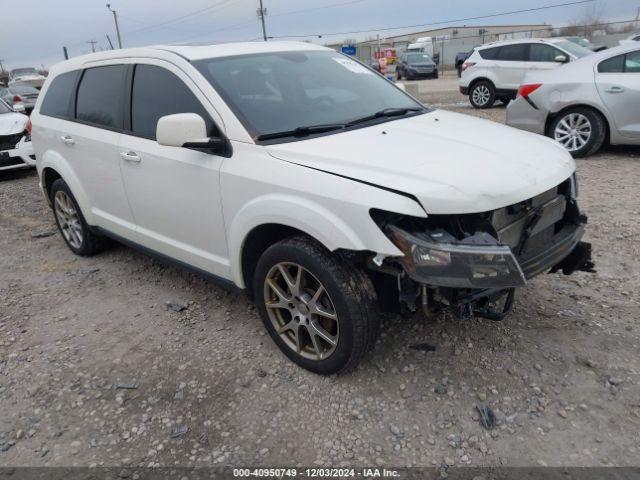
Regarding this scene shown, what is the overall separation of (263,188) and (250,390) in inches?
44.9

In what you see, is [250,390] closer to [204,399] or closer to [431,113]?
[204,399]

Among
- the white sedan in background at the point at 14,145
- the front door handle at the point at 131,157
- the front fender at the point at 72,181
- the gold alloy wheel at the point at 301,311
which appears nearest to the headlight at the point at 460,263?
the gold alloy wheel at the point at 301,311

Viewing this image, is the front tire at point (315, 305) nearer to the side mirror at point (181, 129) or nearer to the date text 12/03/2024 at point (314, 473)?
the date text 12/03/2024 at point (314, 473)

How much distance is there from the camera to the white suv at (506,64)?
40.5 ft

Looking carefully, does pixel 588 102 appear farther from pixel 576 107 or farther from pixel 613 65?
pixel 613 65

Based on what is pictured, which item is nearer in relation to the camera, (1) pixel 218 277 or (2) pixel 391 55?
(1) pixel 218 277

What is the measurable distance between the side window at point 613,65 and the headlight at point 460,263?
6.12 m

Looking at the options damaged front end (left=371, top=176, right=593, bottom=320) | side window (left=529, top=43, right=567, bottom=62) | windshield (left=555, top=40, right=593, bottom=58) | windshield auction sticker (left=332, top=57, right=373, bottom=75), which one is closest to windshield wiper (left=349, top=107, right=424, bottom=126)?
windshield auction sticker (left=332, top=57, right=373, bottom=75)

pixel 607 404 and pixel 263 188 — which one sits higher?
pixel 263 188

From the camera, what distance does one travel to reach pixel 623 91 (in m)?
6.72

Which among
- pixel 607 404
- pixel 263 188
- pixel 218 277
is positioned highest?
pixel 263 188

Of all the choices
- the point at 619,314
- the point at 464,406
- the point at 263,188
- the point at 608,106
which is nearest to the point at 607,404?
the point at 464,406

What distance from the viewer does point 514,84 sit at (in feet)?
42.2

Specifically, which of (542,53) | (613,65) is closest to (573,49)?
(542,53)
